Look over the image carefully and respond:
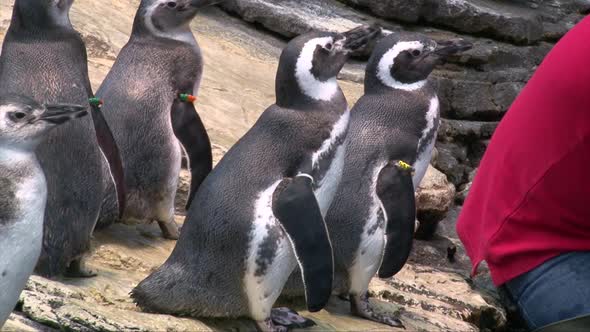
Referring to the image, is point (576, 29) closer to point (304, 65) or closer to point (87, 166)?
point (304, 65)

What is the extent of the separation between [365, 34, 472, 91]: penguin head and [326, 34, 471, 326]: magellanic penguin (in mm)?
31

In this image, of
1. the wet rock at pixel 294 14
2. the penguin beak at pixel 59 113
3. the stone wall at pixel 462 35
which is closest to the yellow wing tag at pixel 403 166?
the penguin beak at pixel 59 113

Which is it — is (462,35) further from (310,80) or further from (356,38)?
(310,80)

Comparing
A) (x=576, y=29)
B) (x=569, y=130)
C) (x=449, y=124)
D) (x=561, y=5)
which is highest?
(x=576, y=29)

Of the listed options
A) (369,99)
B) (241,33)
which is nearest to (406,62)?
(369,99)

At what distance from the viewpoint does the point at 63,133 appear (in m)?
3.44

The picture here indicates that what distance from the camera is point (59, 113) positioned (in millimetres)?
2592

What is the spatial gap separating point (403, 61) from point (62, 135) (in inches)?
52.0

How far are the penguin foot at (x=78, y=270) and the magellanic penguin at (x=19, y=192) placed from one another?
91 centimetres

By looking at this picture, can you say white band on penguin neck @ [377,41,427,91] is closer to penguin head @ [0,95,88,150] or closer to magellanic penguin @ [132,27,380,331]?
magellanic penguin @ [132,27,380,331]

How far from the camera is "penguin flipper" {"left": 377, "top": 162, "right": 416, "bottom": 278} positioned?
3.70m

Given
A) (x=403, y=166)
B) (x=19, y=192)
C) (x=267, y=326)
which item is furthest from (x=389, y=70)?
(x=19, y=192)

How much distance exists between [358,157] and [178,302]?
0.96 metres

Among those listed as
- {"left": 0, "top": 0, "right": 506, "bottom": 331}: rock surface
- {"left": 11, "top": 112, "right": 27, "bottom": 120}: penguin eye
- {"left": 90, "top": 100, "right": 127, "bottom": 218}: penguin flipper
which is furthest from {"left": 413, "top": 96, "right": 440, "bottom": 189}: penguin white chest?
{"left": 11, "top": 112, "right": 27, "bottom": 120}: penguin eye
